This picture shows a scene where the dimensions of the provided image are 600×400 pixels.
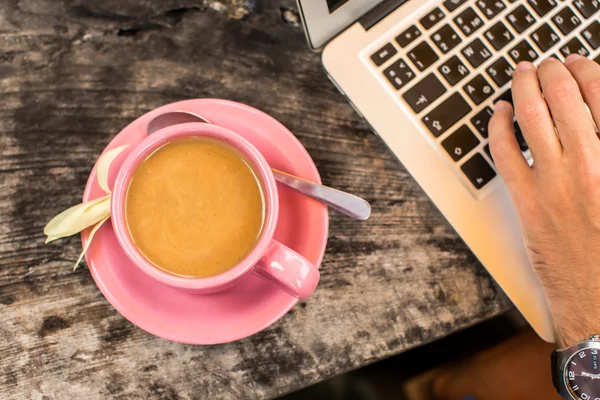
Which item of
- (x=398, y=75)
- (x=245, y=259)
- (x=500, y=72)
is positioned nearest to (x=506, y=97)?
(x=500, y=72)

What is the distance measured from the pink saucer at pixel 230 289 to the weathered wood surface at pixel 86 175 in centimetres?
7

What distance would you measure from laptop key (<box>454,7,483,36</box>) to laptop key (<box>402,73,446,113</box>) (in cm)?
7

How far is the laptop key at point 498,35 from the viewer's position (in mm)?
607

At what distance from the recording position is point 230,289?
546 mm

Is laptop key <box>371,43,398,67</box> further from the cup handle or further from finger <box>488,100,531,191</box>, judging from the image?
the cup handle

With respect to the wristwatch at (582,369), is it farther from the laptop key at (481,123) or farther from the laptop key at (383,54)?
the laptop key at (383,54)

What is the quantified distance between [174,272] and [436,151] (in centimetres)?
32

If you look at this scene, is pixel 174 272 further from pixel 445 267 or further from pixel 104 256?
pixel 445 267

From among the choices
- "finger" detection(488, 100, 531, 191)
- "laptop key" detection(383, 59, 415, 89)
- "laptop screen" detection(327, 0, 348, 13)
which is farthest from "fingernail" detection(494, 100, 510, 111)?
"laptop screen" detection(327, 0, 348, 13)

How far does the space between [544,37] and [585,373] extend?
390 mm

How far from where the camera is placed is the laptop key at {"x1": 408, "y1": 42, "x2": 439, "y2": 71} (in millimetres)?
591

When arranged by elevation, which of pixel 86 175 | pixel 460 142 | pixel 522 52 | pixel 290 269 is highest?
pixel 522 52

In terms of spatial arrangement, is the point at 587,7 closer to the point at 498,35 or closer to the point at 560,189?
the point at 498,35

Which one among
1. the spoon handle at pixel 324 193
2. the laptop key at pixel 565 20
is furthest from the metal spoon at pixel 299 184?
the laptop key at pixel 565 20
